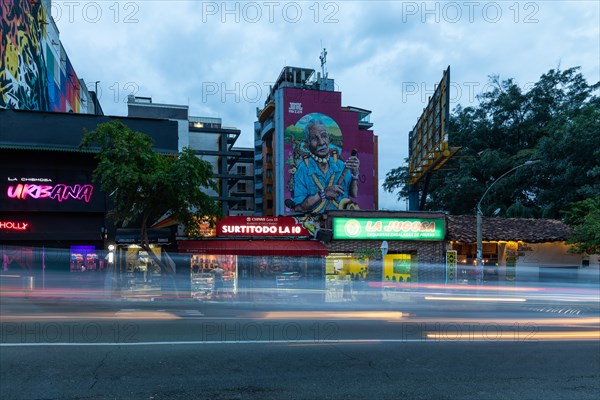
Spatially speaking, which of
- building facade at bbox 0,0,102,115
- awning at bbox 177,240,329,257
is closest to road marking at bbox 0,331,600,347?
awning at bbox 177,240,329,257

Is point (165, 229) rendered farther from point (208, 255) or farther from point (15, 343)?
point (15, 343)

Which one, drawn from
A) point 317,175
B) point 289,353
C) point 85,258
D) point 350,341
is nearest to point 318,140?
point 317,175

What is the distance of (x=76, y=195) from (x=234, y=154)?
114 ft

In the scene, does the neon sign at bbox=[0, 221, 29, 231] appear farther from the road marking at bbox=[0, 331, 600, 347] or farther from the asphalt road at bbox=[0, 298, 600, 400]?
the road marking at bbox=[0, 331, 600, 347]

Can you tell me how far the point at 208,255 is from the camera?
19.4m

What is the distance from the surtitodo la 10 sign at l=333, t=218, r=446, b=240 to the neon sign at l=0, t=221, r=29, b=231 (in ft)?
41.7

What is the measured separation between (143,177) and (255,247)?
610cm

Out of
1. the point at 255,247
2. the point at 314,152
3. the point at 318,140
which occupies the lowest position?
the point at 255,247

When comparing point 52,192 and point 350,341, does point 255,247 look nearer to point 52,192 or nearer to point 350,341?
point 52,192

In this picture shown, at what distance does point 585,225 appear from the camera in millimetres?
20875

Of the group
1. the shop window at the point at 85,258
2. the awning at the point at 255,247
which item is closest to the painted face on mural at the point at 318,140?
the awning at the point at 255,247

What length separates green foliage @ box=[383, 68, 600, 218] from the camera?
26.4 meters

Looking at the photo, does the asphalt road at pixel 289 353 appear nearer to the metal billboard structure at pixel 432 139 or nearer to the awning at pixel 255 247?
the awning at pixel 255 247

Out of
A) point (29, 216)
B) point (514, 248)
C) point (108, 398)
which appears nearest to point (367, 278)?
point (514, 248)
